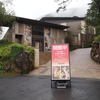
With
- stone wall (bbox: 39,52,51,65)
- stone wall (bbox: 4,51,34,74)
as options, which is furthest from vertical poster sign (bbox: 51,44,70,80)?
stone wall (bbox: 39,52,51,65)

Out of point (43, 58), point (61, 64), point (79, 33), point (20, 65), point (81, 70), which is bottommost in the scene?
point (81, 70)

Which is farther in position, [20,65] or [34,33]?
[34,33]

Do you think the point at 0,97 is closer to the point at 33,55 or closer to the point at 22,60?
the point at 22,60

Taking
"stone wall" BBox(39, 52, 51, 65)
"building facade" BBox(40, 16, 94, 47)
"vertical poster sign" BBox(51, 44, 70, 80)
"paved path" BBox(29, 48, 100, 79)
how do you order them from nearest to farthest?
"vertical poster sign" BBox(51, 44, 70, 80)
"paved path" BBox(29, 48, 100, 79)
"stone wall" BBox(39, 52, 51, 65)
"building facade" BBox(40, 16, 94, 47)

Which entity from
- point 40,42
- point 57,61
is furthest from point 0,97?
point 40,42

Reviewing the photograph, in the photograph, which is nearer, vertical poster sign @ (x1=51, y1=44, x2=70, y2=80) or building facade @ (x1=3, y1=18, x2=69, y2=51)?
vertical poster sign @ (x1=51, y1=44, x2=70, y2=80)

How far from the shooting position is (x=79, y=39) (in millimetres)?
24375

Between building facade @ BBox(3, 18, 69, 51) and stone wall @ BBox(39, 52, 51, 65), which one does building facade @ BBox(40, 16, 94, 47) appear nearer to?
building facade @ BBox(3, 18, 69, 51)

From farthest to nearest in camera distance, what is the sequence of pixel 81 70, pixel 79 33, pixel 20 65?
pixel 79 33, pixel 81 70, pixel 20 65

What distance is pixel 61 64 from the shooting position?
5.77 metres

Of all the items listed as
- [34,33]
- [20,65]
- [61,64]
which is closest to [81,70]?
[61,64]

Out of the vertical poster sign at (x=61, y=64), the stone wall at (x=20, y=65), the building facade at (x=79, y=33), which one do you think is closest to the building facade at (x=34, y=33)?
the building facade at (x=79, y=33)

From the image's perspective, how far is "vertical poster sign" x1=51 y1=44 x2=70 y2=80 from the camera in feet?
18.8

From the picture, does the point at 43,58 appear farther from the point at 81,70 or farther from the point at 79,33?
the point at 79,33
